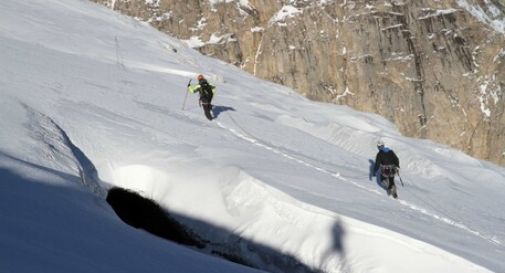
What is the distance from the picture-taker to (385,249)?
952 centimetres

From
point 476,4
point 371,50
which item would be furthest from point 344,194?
point 476,4

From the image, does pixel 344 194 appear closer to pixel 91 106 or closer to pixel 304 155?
pixel 304 155

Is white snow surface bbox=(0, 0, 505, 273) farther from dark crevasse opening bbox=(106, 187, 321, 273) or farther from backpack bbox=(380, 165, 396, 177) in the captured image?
backpack bbox=(380, 165, 396, 177)

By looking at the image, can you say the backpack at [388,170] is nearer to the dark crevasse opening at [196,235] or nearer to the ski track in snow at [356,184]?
the ski track in snow at [356,184]

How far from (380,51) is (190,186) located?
65175 millimetres

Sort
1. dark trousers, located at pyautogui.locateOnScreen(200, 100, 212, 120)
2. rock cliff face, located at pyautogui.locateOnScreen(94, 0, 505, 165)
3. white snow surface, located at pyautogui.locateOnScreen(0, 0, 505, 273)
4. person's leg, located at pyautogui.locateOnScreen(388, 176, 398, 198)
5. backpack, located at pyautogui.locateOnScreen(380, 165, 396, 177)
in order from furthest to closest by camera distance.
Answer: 1. rock cliff face, located at pyautogui.locateOnScreen(94, 0, 505, 165)
2. dark trousers, located at pyautogui.locateOnScreen(200, 100, 212, 120)
3. backpack, located at pyautogui.locateOnScreen(380, 165, 396, 177)
4. person's leg, located at pyautogui.locateOnScreen(388, 176, 398, 198)
5. white snow surface, located at pyautogui.locateOnScreen(0, 0, 505, 273)

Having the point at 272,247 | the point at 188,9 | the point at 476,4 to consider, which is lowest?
the point at 272,247

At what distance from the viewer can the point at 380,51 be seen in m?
73.0

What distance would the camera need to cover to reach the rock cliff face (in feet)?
232

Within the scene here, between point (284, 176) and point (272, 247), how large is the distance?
247 centimetres

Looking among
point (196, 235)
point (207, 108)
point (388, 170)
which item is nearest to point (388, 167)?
point (388, 170)

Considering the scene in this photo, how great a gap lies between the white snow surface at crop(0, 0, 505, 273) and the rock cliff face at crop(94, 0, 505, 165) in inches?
A: 2007

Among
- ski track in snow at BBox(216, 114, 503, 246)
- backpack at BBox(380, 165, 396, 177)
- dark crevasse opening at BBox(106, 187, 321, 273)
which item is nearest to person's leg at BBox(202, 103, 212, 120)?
ski track in snow at BBox(216, 114, 503, 246)

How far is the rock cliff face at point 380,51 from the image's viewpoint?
232ft
